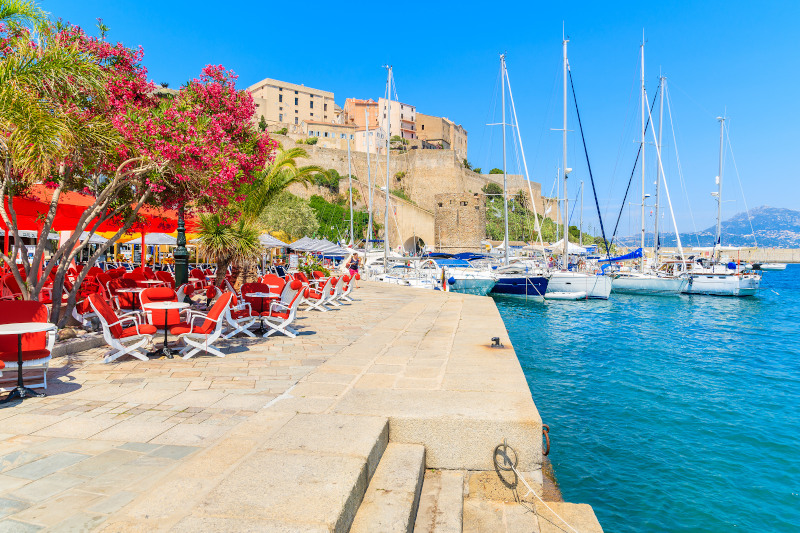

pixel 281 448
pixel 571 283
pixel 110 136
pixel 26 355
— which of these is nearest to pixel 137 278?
pixel 110 136

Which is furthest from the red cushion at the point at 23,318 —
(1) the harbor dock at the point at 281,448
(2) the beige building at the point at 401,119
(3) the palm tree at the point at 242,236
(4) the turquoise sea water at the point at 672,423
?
(2) the beige building at the point at 401,119

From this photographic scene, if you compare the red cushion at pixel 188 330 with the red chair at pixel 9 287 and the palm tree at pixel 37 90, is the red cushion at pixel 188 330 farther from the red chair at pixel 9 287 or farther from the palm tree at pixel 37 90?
the red chair at pixel 9 287

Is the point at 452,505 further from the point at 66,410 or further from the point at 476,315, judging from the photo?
the point at 476,315

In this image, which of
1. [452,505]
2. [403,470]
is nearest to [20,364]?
[403,470]

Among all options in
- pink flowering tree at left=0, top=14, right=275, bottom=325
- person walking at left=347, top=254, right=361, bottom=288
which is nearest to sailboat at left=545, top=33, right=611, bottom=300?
person walking at left=347, top=254, right=361, bottom=288

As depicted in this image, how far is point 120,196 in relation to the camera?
760 cm

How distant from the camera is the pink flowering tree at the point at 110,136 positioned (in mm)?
5441

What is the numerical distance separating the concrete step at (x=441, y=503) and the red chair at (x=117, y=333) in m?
4.23

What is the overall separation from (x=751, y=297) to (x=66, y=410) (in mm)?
37335

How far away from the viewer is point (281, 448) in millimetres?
3047

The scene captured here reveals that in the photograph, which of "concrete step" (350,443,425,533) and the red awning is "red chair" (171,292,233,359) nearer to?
the red awning

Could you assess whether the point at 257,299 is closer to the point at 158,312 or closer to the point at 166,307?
the point at 158,312

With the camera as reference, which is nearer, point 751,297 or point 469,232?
point 751,297

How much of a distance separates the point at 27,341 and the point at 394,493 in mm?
4164
